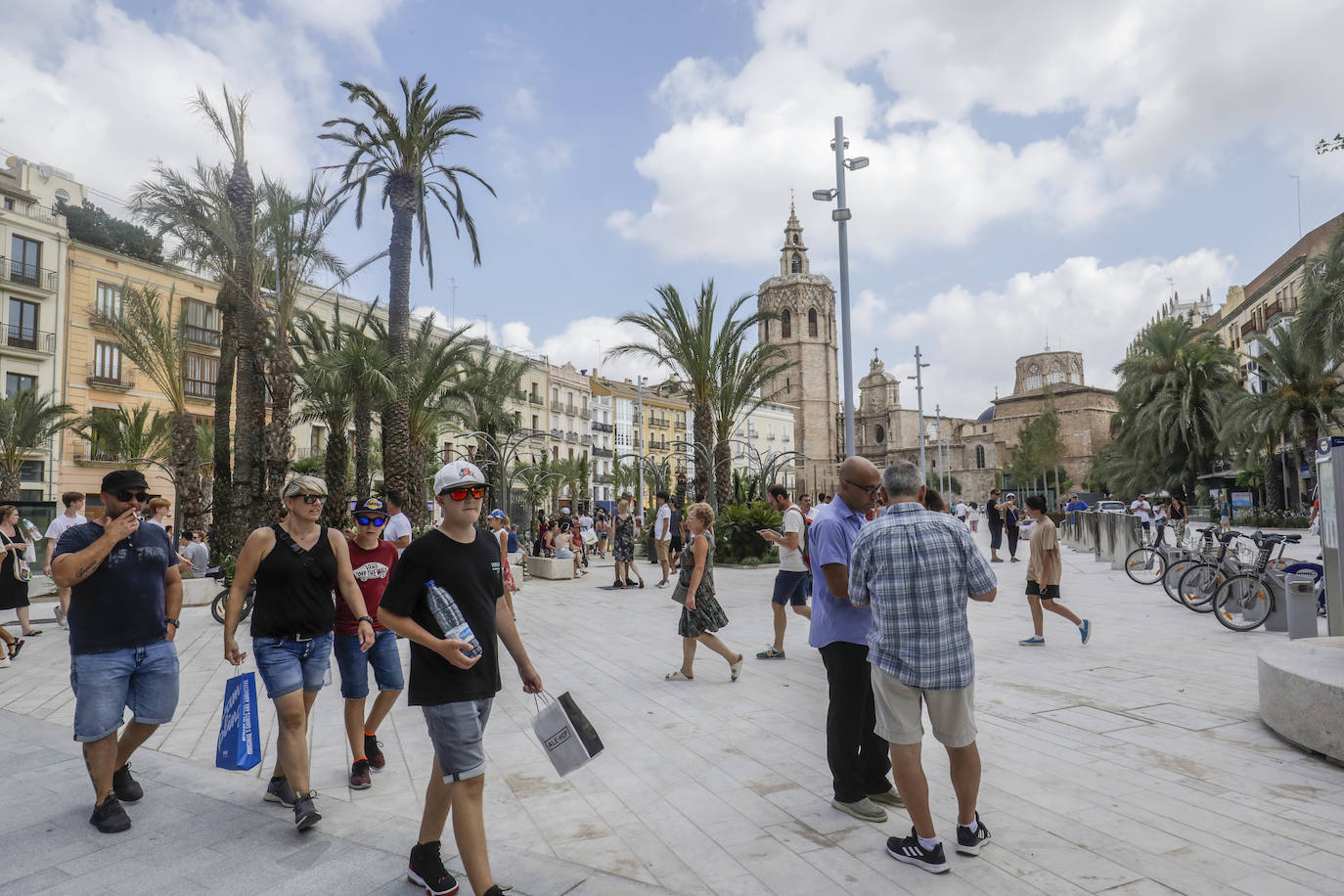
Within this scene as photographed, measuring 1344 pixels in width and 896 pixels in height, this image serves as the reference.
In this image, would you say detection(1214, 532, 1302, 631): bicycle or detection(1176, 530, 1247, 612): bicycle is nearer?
detection(1214, 532, 1302, 631): bicycle

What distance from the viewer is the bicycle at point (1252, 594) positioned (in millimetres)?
9180

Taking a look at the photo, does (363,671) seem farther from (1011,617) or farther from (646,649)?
(1011,617)

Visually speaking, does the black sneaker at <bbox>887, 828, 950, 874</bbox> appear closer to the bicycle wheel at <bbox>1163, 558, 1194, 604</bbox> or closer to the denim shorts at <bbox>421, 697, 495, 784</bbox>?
the denim shorts at <bbox>421, 697, 495, 784</bbox>

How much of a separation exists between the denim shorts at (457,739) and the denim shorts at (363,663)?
1.51m

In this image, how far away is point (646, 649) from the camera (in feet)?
29.0

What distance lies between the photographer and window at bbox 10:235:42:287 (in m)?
30.2

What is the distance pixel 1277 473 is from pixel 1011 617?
116 feet

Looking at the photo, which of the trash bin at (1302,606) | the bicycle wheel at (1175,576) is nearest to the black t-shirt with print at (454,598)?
the trash bin at (1302,606)

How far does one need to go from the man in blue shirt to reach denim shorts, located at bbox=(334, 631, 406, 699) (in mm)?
2275

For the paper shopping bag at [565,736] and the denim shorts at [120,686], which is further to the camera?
the denim shorts at [120,686]

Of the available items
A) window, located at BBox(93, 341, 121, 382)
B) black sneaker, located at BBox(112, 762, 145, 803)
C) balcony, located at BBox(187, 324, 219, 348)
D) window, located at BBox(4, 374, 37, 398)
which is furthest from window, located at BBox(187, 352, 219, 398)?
black sneaker, located at BBox(112, 762, 145, 803)

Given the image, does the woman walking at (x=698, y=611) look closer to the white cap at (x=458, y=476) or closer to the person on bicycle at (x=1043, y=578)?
the person on bicycle at (x=1043, y=578)

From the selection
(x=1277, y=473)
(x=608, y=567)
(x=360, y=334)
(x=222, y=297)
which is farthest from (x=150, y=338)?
(x=1277, y=473)

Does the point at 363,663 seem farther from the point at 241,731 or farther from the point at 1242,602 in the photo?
the point at 1242,602
